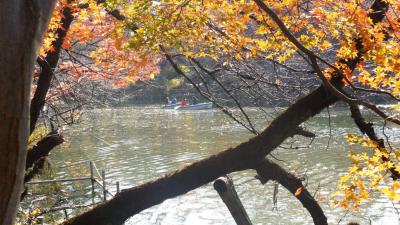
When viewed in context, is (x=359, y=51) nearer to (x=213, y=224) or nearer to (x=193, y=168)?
(x=193, y=168)

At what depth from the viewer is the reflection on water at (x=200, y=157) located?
1292 cm

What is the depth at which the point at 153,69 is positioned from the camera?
8.19m

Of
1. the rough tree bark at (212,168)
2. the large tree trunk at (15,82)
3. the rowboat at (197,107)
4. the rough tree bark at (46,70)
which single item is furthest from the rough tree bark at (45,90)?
the rowboat at (197,107)

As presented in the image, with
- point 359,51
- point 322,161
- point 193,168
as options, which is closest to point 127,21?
point 193,168

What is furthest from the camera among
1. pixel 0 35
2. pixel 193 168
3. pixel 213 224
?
pixel 213 224

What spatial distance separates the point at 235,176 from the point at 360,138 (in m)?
12.8

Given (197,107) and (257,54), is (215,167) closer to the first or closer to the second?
(257,54)

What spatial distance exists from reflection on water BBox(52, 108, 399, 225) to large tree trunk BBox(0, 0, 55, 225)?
427 centimetres

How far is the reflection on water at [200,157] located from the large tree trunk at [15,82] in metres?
4.27

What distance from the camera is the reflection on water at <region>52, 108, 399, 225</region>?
42.4 ft

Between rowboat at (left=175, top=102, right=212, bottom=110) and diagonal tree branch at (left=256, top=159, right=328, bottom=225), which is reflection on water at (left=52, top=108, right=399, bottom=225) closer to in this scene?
diagonal tree branch at (left=256, top=159, right=328, bottom=225)

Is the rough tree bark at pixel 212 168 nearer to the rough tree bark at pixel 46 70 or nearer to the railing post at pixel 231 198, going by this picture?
the railing post at pixel 231 198

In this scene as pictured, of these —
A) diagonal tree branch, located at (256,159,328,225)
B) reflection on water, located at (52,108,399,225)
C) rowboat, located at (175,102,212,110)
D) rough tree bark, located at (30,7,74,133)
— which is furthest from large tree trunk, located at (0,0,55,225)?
rowboat, located at (175,102,212,110)

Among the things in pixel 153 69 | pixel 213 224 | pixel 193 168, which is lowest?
pixel 213 224
